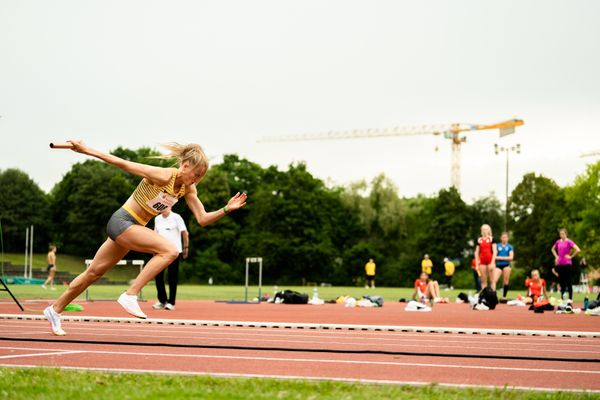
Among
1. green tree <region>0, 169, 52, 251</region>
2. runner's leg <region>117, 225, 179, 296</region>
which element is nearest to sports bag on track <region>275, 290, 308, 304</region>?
runner's leg <region>117, 225, 179, 296</region>

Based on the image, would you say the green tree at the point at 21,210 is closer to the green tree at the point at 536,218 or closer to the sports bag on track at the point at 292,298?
the green tree at the point at 536,218

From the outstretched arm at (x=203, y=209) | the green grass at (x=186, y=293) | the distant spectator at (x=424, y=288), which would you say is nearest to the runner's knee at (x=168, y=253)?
the outstretched arm at (x=203, y=209)

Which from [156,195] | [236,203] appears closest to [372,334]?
[236,203]

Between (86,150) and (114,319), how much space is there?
4531 millimetres

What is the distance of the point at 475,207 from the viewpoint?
8150cm

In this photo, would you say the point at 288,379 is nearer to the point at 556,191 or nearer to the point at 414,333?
the point at 414,333

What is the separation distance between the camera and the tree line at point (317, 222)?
74.6 m

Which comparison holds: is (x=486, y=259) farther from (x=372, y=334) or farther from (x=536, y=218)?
(x=536, y=218)

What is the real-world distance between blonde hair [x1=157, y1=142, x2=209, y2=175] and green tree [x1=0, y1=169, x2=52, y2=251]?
77.8 metres

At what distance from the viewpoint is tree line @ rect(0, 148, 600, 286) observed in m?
74.6

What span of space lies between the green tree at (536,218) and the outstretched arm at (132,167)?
219 feet

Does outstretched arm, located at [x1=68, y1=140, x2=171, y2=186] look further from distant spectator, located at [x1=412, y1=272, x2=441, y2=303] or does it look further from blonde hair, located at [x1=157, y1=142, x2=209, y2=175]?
distant spectator, located at [x1=412, y1=272, x2=441, y2=303]

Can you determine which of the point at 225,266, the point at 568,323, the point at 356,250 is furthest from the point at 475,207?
the point at 568,323

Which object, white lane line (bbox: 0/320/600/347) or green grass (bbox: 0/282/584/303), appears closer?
white lane line (bbox: 0/320/600/347)
